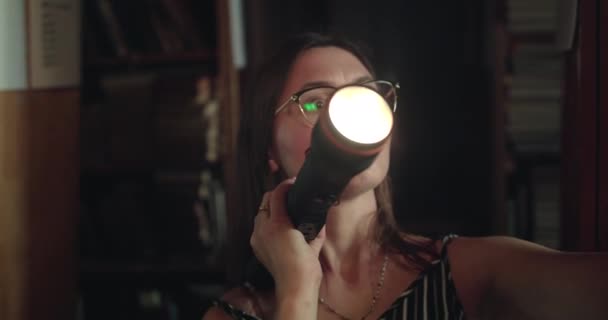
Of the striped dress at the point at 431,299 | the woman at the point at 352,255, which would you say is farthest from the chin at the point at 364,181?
the striped dress at the point at 431,299

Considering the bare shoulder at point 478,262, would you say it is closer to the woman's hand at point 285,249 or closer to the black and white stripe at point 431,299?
the black and white stripe at point 431,299

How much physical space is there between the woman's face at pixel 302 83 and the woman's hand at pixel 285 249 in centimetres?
13

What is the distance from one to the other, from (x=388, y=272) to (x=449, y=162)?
3.84 ft

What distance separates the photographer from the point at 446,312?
101 centimetres

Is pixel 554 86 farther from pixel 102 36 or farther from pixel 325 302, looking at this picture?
pixel 102 36

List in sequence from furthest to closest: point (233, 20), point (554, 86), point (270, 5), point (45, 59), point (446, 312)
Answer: point (270, 5)
point (554, 86)
point (233, 20)
point (45, 59)
point (446, 312)

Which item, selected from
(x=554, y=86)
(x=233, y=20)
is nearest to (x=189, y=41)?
(x=233, y=20)

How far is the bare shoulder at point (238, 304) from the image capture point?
3.59 feet

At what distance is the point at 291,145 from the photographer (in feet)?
3.37

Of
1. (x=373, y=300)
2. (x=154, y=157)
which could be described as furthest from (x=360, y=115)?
(x=154, y=157)

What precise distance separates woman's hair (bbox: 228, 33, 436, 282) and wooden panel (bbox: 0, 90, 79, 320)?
1.17 feet

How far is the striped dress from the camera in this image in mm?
1012

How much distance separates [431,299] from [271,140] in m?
0.37

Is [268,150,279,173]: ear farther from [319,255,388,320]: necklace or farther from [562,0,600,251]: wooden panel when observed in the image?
[562,0,600,251]: wooden panel
